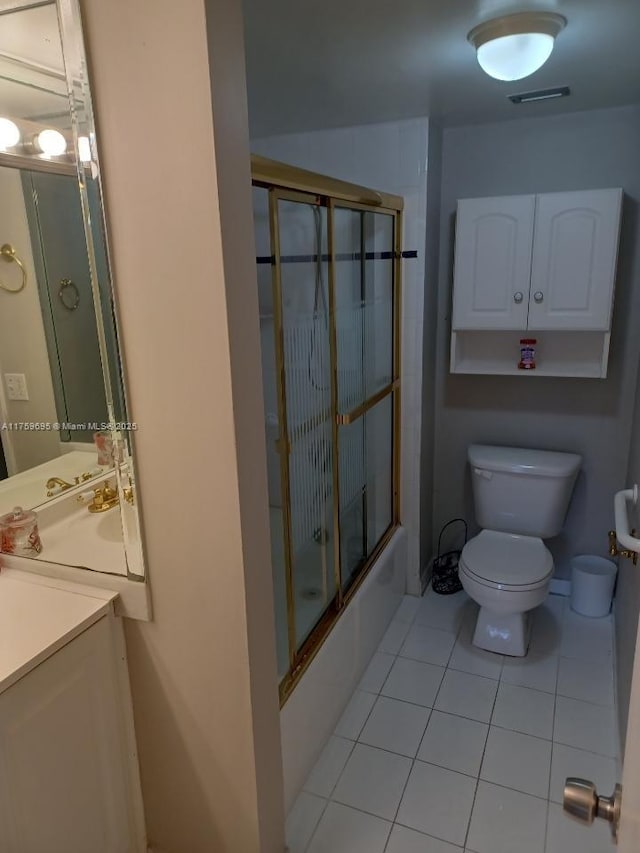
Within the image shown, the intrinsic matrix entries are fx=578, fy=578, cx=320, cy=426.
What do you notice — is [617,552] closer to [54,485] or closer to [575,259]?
[575,259]

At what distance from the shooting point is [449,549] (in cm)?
309

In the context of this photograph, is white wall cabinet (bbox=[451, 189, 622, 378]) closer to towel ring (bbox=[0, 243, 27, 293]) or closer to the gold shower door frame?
the gold shower door frame

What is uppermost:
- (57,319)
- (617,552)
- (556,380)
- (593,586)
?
(57,319)

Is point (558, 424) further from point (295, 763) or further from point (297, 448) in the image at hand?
point (295, 763)

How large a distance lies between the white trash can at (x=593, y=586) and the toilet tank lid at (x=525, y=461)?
52 cm

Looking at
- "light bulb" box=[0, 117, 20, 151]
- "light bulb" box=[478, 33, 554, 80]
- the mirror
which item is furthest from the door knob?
"light bulb" box=[0, 117, 20, 151]

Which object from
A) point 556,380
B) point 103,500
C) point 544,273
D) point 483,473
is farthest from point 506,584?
point 103,500

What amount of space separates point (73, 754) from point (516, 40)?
2.04m

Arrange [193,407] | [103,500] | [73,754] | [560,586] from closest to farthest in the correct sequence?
[193,407] → [73,754] → [103,500] → [560,586]

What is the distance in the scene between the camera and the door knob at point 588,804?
2.55 feet


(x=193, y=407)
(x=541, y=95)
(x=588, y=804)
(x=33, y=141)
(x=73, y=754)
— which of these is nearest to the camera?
(x=588, y=804)

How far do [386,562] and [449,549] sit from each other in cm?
67

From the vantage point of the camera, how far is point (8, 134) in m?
1.46

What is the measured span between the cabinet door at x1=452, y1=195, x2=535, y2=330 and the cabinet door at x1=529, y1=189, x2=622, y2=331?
0.05 metres
